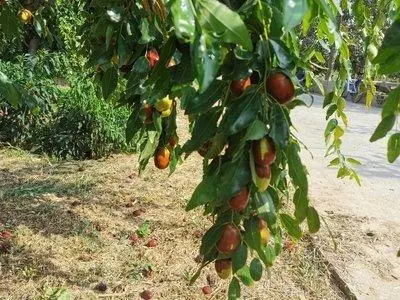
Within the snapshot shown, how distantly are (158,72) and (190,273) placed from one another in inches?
74.8

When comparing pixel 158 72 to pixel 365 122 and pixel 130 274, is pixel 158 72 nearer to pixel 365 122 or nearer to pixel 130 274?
pixel 130 274

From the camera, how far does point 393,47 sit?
75 centimetres

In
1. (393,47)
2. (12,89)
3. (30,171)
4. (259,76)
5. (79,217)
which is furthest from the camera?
(30,171)

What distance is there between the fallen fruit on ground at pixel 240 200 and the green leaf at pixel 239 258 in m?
0.12

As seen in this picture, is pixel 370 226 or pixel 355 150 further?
pixel 355 150

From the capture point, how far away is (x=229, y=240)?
938mm

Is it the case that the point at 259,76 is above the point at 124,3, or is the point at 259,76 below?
below

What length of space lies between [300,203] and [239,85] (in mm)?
290

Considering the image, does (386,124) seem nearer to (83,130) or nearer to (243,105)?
(243,105)

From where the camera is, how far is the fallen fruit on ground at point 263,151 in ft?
2.68

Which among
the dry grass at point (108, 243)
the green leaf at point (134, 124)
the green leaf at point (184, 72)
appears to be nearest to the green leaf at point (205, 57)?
the green leaf at point (184, 72)

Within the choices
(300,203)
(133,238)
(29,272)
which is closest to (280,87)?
(300,203)

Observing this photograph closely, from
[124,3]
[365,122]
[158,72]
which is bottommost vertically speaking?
[365,122]

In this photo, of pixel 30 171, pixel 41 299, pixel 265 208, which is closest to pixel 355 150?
pixel 30 171
